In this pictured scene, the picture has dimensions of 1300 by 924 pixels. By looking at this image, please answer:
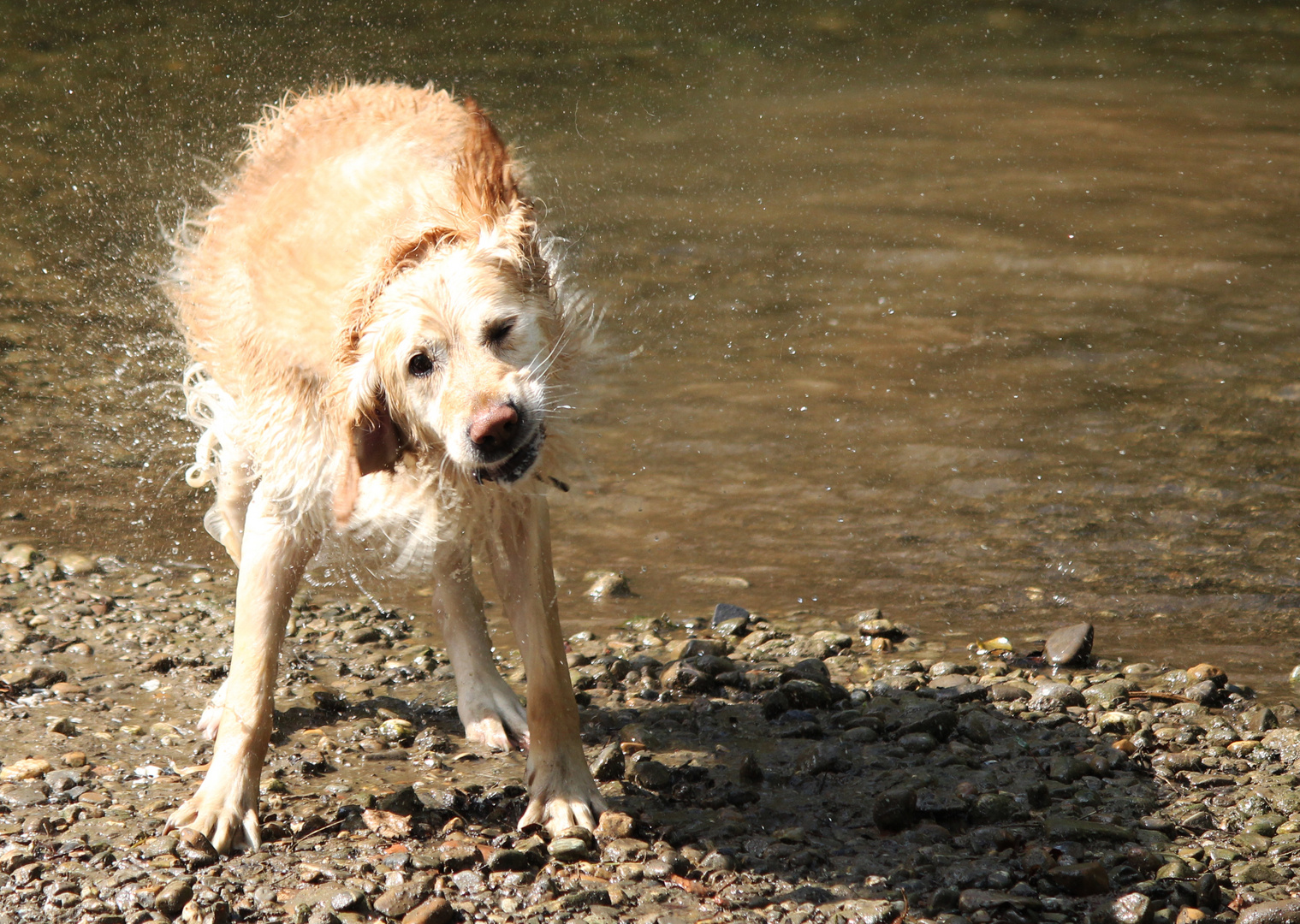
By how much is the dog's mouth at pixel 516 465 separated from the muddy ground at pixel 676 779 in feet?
3.73

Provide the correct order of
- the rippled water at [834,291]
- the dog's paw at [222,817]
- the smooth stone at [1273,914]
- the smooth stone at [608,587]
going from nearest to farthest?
the smooth stone at [1273,914] → the dog's paw at [222,817] → the smooth stone at [608,587] → the rippled water at [834,291]

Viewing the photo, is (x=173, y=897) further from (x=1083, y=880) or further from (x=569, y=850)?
(x=1083, y=880)

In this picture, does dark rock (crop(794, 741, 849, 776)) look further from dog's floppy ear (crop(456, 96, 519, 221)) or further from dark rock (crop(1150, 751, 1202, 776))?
dog's floppy ear (crop(456, 96, 519, 221))

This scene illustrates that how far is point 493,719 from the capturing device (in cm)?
504

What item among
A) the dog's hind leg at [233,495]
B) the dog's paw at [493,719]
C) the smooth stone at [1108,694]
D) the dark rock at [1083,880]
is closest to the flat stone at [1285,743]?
the smooth stone at [1108,694]

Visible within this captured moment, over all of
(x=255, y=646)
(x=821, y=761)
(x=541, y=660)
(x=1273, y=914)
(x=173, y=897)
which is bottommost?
(x=1273, y=914)

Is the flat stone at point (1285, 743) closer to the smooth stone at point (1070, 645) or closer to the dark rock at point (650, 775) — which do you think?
the smooth stone at point (1070, 645)

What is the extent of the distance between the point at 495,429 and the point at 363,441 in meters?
0.49

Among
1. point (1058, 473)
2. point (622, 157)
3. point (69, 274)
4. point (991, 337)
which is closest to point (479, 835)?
point (1058, 473)

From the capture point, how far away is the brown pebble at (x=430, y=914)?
3713 millimetres

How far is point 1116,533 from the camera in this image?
6742mm

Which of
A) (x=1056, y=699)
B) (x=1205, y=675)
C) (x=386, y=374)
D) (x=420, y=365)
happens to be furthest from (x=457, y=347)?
(x=1205, y=675)

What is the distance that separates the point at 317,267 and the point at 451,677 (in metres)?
2.21

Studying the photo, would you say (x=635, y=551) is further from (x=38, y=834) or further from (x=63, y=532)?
(x=38, y=834)
